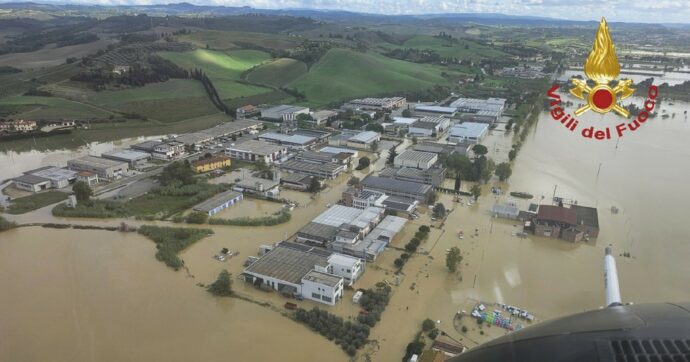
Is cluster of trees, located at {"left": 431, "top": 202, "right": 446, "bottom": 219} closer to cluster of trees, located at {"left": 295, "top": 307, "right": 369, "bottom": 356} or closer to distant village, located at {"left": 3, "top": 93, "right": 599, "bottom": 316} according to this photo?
distant village, located at {"left": 3, "top": 93, "right": 599, "bottom": 316}

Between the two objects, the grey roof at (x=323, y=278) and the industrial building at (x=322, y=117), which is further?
the industrial building at (x=322, y=117)

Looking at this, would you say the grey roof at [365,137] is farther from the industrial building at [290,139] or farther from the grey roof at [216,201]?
the grey roof at [216,201]

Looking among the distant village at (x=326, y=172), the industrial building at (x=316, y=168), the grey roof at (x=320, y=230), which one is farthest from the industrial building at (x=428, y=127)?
the grey roof at (x=320, y=230)

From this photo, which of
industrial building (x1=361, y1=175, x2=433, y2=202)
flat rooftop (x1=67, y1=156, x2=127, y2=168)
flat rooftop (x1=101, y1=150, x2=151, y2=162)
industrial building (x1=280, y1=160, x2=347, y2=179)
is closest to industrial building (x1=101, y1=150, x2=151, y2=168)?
flat rooftop (x1=101, y1=150, x2=151, y2=162)

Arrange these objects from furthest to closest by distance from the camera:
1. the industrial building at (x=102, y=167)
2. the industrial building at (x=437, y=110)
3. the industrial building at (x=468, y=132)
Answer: the industrial building at (x=437, y=110)
the industrial building at (x=468, y=132)
the industrial building at (x=102, y=167)

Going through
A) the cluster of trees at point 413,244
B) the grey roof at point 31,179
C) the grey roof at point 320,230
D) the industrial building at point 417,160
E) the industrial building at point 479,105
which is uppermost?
the industrial building at point 479,105

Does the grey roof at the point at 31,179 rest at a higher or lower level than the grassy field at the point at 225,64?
lower
